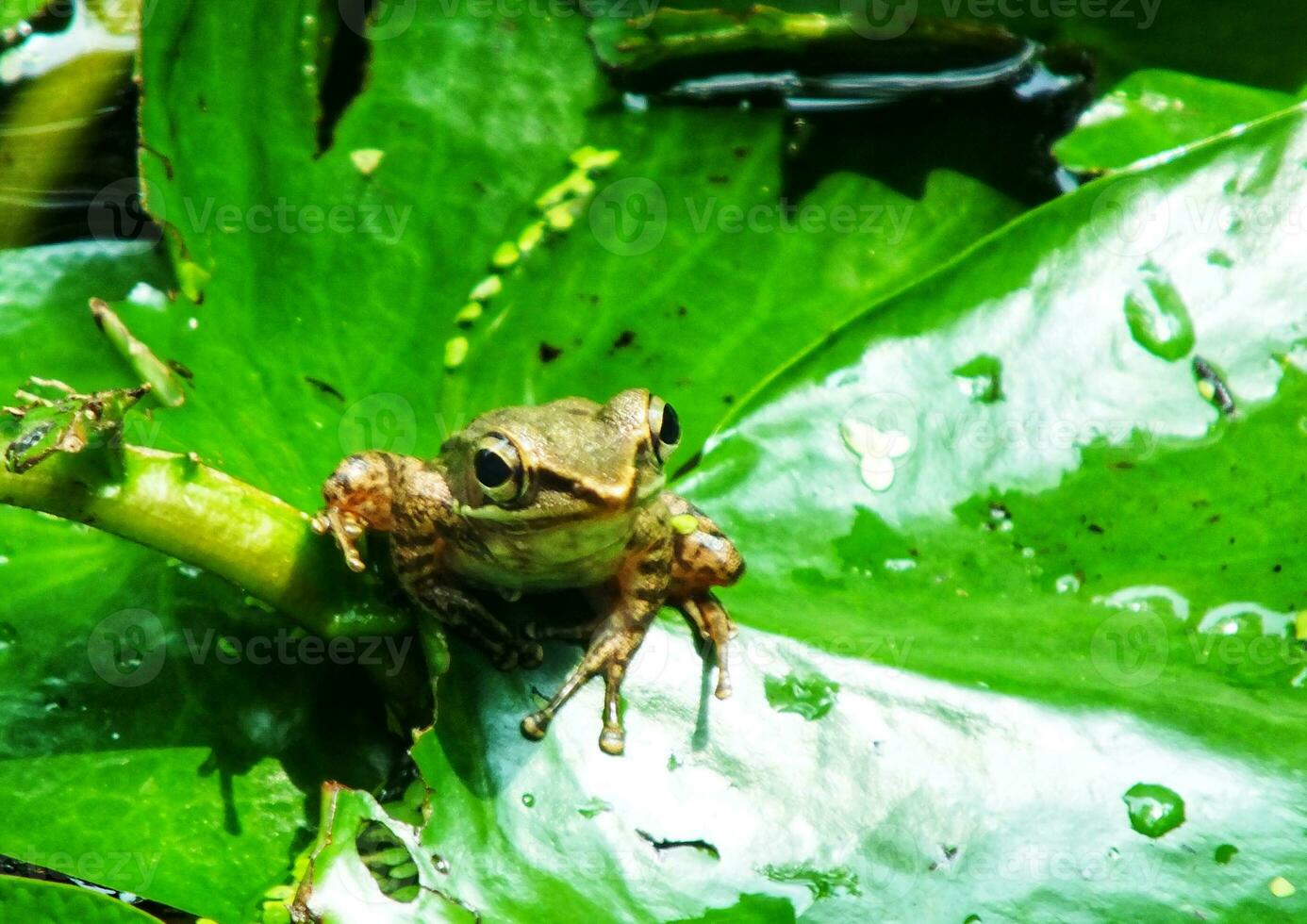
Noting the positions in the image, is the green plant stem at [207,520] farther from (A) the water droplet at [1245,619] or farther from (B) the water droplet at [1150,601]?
(A) the water droplet at [1245,619]

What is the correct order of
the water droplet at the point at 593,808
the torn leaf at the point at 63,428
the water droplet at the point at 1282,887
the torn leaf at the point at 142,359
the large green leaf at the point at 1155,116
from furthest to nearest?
the large green leaf at the point at 1155,116
the torn leaf at the point at 142,359
the water droplet at the point at 593,808
the water droplet at the point at 1282,887
the torn leaf at the point at 63,428

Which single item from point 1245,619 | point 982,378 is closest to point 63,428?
point 982,378

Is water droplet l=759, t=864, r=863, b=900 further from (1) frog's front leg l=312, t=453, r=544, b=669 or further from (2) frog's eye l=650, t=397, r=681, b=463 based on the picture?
(2) frog's eye l=650, t=397, r=681, b=463

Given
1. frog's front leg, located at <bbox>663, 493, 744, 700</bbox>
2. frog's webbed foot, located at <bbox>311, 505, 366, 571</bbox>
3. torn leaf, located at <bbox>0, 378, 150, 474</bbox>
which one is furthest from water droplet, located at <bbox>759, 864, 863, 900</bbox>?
torn leaf, located at <bbox>0, 378, 150, 474</bbox>

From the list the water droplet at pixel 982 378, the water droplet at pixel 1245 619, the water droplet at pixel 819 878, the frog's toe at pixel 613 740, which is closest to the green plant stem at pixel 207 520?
the frog's toe at pixel 613 740

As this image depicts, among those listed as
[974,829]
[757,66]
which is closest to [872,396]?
[974,829]

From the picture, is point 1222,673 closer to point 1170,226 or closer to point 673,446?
point 1170,226
